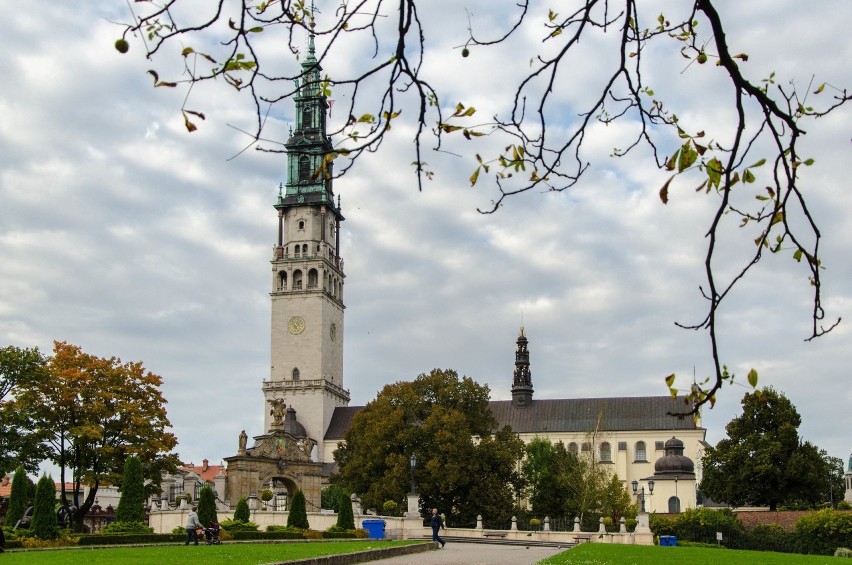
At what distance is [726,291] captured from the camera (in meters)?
4.76

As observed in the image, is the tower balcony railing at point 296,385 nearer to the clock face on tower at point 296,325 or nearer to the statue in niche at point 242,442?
the clock face on tower at point 296,325

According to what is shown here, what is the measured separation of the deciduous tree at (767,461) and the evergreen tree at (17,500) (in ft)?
134

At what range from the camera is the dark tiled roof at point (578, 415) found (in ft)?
317

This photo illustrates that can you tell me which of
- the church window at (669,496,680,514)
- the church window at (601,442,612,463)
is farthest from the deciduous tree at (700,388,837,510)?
the church window at (601,442,612,463)

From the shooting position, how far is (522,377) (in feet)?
Answer: 338

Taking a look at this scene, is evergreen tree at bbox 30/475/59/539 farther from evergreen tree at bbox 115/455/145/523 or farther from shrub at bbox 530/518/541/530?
shrub at bbox 530/518/541/530

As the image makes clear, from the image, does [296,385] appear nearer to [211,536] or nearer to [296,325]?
[296,325]

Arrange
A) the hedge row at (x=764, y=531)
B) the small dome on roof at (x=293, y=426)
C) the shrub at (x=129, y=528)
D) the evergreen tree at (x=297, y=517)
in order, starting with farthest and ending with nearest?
the small dome on roof at (x=293, y=426) < the evergreen tree at (x=297, y=517) < the shrub at (x=129, y=528) < the hedge row at (x=764, y=531)

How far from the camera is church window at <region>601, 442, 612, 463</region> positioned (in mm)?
95631

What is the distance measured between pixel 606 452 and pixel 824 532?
59572 mm

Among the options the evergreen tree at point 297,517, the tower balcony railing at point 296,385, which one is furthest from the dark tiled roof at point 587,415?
the evergreen tree at point 297,517

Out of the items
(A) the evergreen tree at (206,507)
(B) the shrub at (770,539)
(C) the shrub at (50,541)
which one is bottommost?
(B) the shrub at (770,539)

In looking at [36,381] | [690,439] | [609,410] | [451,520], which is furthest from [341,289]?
[36,381]

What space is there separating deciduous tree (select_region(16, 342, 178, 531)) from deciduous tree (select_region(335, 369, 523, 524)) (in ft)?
41.6
